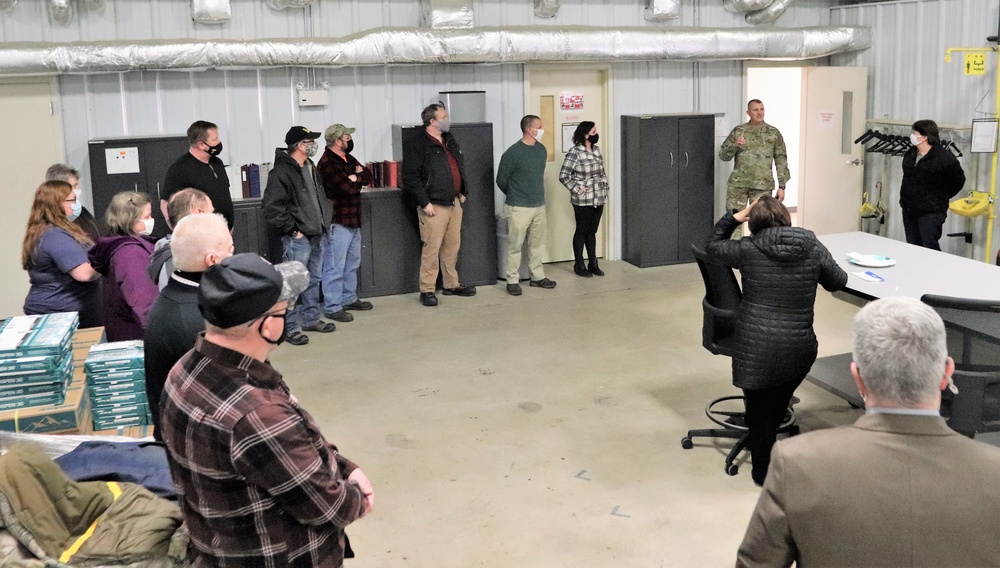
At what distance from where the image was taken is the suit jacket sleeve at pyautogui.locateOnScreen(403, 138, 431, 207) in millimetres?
7984

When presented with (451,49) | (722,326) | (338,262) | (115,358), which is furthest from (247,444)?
(451,49)

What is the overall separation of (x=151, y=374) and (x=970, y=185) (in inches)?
304

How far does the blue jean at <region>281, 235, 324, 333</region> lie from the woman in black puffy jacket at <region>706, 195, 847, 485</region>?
3.83 meters

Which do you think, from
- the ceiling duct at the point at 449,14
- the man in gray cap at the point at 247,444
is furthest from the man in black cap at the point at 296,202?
the man in gray cap at the point at 247,444

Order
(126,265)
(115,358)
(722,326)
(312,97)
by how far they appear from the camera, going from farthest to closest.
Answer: (312,97) → (722,326) → (126,265) → (115,358)

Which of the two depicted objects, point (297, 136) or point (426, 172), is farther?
point (426, 172)

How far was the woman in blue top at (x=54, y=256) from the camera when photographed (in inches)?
179

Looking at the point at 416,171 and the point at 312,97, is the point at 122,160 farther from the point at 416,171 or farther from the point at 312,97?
the point at 416,171

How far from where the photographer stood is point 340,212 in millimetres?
7770

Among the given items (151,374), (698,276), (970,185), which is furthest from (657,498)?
(970,185)

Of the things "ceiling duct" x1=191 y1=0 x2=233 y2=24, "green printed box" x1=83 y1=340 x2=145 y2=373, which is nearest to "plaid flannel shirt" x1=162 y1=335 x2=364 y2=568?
"green printed box" x1=83 y1=340 x2=145 y2=373

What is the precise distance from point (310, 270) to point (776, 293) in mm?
4186

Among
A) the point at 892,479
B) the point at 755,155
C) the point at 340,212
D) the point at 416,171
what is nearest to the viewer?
the point at 892,479

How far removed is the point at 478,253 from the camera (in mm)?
8820
